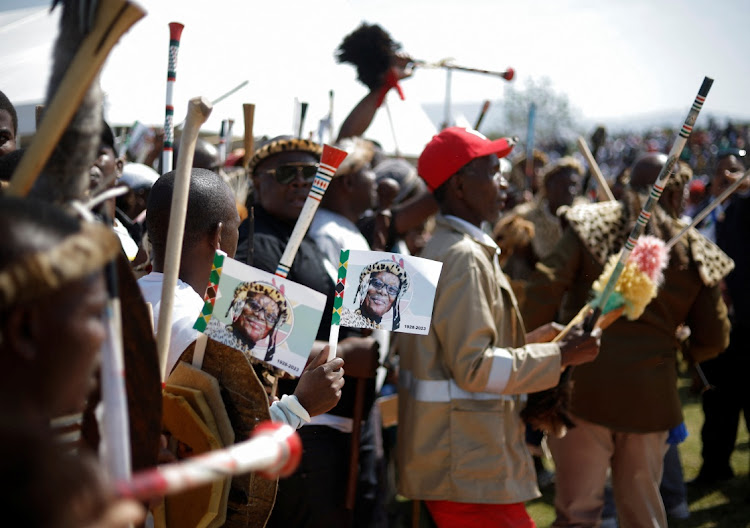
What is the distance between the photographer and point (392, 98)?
873 centimetres

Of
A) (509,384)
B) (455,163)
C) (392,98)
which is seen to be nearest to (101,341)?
(509,384)

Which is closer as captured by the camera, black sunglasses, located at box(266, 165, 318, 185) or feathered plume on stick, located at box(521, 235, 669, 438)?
feathered plume on stick, located at box(521, 235, 669, 438)

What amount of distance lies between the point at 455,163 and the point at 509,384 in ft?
3.45

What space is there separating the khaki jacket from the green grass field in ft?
7.35

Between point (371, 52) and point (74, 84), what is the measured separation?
450 centimetres

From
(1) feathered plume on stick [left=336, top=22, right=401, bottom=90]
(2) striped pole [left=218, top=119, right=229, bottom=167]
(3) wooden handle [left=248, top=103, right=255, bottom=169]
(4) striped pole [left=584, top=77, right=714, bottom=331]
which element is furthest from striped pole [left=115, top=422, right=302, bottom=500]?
(1) feathered plume on stick [left=336, top=22, right=401, bottom=90]

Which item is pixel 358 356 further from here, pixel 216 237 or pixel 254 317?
pixel 254 317

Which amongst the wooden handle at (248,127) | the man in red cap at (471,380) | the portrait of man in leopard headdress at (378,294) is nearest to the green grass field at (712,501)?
the man in red cap at (471,380)

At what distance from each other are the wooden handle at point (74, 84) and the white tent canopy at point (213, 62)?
369cm

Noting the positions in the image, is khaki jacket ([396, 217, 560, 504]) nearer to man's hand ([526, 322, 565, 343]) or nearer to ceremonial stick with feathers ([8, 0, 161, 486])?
man's hand ([526, 322, 565, 343])

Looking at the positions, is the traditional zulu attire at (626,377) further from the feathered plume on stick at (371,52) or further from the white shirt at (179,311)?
the white shirt at (179,311)

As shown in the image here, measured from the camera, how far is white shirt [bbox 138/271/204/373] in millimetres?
2066

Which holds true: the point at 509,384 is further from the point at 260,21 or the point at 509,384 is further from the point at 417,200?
the point at 260,21

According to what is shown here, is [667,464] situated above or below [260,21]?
below
